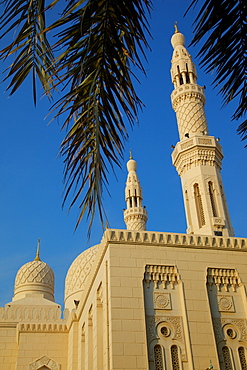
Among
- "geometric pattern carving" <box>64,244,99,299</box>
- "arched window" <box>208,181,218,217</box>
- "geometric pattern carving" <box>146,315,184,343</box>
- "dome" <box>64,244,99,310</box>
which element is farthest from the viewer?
"geometric pattern carving" <box>64,244,99,299</box>

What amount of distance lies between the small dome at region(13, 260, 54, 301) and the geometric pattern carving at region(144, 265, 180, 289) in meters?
10.9

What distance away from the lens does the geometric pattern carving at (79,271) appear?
62.1 feet

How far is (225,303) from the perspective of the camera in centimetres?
1010

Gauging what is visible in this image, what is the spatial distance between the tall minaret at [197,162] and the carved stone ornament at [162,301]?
4.11 m

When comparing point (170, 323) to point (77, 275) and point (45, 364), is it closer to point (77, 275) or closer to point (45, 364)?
point (45, 364)

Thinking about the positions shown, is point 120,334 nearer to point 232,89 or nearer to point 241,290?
point 241,290

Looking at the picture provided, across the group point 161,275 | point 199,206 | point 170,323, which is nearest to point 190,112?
point 199,206

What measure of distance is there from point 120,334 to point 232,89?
7.14 metres

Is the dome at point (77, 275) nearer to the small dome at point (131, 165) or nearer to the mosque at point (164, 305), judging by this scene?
the mosque at point (164, 305)

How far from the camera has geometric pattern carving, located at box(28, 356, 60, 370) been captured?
13.9 metres

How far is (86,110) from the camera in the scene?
2.40 metres

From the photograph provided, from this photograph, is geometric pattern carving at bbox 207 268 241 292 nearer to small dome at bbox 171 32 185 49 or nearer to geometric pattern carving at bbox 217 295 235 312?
geometric pattern carving at bbox 217 295 235 312

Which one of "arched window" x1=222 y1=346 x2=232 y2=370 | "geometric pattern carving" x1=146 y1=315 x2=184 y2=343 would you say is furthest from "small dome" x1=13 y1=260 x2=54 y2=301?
"arched window" x1=222 y1=346 x2=232 y2=370

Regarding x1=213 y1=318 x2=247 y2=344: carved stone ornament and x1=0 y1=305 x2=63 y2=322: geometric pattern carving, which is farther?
x1=0 y1=305 x2=63 y2=322: geometric pattern carving
